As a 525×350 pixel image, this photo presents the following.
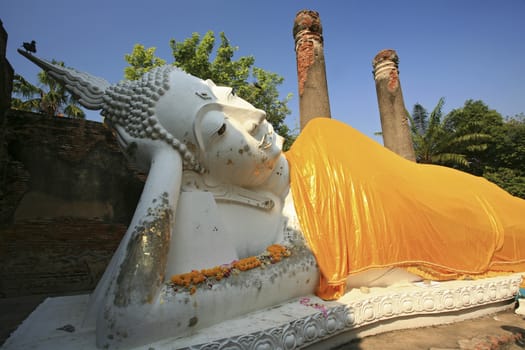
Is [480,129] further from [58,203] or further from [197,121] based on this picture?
[58,203]

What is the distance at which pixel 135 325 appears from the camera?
4.38 feet

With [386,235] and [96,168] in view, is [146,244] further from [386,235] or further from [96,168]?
[96,168]

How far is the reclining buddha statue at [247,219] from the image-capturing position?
4.94 ft

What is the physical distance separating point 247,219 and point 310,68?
18.8ft

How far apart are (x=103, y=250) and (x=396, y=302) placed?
4.49 metres

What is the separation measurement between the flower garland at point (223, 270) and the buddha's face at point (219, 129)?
1.86 ft

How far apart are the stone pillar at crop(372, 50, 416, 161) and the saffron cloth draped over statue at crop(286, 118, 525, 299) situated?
5.26 meters

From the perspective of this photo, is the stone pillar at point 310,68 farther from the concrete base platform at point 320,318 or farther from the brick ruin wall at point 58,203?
the concrete base platform at point 320,318

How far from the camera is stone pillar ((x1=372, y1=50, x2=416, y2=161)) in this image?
8.02 metres

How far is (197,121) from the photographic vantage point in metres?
1.97

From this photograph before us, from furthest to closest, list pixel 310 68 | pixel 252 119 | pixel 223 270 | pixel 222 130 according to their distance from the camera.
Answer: pixel 310 68
pixel 252 119
pixel 222 130
pixel 223 270

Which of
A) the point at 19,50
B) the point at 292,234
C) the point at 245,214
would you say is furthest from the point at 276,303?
the point at 19,50

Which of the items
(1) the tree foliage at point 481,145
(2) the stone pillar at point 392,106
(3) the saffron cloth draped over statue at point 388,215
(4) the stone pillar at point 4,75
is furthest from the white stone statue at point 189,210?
(1) the tree foliage at point 481,145

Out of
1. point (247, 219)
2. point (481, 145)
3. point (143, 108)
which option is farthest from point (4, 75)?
point (481, 145)
